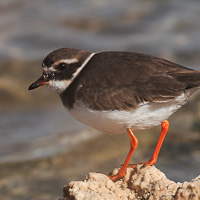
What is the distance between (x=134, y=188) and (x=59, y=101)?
1015 centimetres

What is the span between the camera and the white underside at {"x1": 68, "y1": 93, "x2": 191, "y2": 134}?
653 centimetres

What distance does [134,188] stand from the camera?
19.5 feet

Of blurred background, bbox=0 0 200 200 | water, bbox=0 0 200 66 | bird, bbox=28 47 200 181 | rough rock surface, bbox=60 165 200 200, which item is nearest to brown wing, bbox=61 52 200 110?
bird, bbox=28 47 200 181

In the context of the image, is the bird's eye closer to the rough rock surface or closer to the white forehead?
the white forehead

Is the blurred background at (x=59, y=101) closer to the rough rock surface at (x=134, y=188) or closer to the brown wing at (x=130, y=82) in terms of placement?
the brown wing at (x=130, y=82)

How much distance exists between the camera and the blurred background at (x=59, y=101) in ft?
38.1

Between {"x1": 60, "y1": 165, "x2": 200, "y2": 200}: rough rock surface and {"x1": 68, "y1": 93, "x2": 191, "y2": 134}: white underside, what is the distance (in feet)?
2.04

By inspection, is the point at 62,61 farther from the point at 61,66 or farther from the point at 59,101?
the point at 59,101

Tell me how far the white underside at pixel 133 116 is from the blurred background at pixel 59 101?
4202 mm

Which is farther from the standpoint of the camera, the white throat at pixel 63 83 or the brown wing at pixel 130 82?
the white throat at pixel 63 83

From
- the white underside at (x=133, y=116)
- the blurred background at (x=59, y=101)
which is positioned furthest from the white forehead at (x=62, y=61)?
the blurred background at (x=59, y=101)

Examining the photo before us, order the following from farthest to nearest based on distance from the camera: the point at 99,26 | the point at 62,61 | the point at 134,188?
the point at 99,26
the point at 62,61
the point at 134,188

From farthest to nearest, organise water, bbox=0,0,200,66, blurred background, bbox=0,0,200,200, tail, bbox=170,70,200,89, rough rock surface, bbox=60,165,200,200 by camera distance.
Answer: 1. water, bbox=0,0,200,66
2. blurred background, bbox=0,0,200,200
3. tail, bbox=170,70,200,89
4. rough rock surface, bbox=60,165,200,200

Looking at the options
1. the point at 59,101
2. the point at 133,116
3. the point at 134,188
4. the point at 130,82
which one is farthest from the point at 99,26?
the point at 134,188
